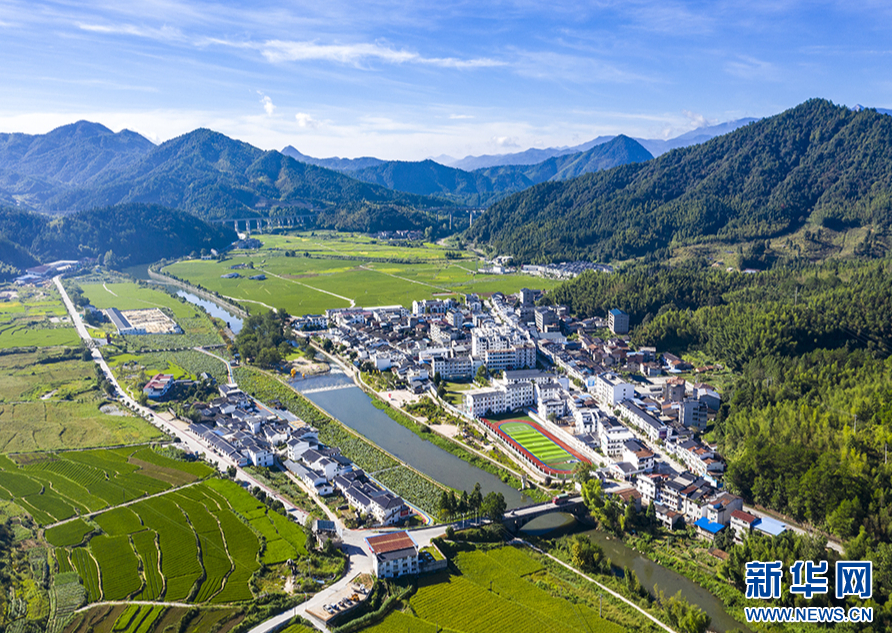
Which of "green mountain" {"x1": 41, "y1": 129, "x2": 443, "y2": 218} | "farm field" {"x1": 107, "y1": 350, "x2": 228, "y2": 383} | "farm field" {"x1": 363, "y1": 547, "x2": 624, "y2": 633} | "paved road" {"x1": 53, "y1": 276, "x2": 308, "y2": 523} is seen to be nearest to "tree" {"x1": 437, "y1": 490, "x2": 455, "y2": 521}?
"farm field" {"x1": 363, "y1": 547, "x2": 624, "y2": 633}

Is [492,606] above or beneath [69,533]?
beneath

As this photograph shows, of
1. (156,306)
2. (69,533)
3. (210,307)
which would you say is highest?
(156,306)

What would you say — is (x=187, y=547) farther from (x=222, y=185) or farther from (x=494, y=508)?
(x=222, y=185)

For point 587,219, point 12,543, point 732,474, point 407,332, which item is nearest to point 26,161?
point 587,219

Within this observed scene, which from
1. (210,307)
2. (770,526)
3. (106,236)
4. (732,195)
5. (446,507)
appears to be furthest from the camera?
(106,236)

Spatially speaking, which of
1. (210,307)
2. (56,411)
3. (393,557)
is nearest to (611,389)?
(393,557)

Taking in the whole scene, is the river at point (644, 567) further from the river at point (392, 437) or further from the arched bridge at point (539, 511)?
the river at point (392, 437)

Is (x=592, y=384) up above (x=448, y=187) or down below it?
below

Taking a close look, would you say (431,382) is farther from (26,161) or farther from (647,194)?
(26,161)
